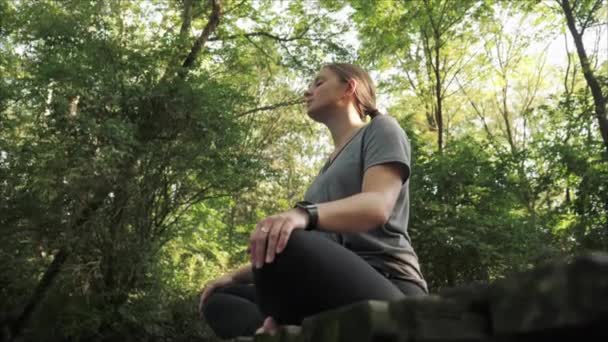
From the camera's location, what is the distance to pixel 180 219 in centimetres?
917

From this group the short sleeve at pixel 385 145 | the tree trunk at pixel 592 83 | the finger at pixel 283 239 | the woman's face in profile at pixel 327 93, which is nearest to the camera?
the finger at pixel 283 239

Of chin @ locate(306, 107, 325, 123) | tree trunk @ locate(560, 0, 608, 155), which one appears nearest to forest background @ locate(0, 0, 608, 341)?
tree trunk @ locate(560, 0, 608, 155)

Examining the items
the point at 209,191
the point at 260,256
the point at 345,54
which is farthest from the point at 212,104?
the point at 260,256

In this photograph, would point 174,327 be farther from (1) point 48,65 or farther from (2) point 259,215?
(2) point 259,215

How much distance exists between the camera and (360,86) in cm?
226

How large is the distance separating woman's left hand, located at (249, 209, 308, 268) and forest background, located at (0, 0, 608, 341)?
925 mm

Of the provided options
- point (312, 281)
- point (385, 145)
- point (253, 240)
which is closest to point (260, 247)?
point (253, 240)

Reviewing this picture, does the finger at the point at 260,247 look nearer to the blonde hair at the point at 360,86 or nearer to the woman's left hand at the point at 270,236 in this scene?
the woman's left hand at the point at 270,236

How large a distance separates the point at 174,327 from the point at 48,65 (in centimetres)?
408

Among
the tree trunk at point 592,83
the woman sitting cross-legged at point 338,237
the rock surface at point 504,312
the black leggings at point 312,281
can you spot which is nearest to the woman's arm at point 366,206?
the woman sitting cross-legged at point 338,237

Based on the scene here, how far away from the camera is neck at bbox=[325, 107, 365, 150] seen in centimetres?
224

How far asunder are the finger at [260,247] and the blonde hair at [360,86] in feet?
3.53

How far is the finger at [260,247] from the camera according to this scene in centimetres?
128

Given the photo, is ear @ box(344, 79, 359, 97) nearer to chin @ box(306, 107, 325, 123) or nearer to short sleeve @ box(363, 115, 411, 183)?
chin @ box(306, 107, 325, 123)
